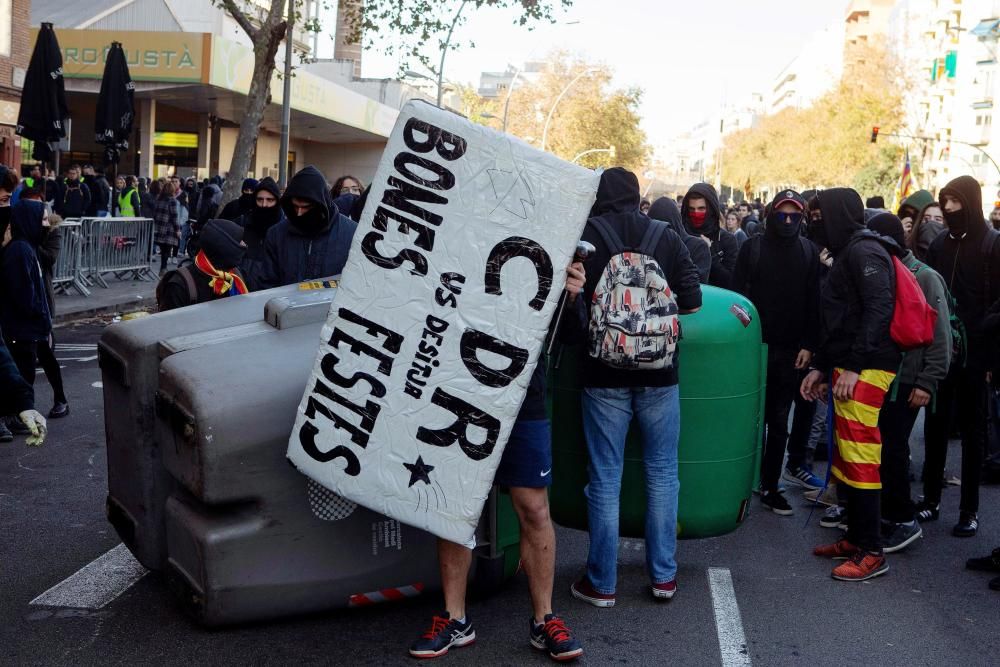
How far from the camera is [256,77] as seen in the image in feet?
64.8

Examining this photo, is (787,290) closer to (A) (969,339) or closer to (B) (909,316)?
(A) (969,339)

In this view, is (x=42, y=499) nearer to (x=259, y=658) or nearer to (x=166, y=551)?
(x=166, y=551)

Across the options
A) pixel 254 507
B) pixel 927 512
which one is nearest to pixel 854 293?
pixel 927 512

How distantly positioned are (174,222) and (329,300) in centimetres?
1666

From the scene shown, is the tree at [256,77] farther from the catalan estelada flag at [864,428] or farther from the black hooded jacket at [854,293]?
the catalan estelada flag at [864,428]

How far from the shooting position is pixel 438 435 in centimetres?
404

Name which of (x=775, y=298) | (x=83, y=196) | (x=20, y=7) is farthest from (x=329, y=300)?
(x=20, y=7)

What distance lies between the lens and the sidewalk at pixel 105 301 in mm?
14635

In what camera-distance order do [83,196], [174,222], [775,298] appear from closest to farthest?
[775,298]
[83,196]
[174,222]

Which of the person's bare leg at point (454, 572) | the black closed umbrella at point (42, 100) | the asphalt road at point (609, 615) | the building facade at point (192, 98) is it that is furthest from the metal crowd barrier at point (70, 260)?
the person's bare leg at point (454, 572)

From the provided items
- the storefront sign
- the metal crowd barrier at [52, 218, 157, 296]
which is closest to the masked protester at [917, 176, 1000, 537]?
the storefront sign

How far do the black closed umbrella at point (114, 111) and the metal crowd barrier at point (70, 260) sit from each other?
1781 millimetres

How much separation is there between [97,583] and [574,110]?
76.9m

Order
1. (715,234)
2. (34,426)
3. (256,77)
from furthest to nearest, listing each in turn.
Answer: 1. (256,77)
2. (715,234)
3. (34,426)
